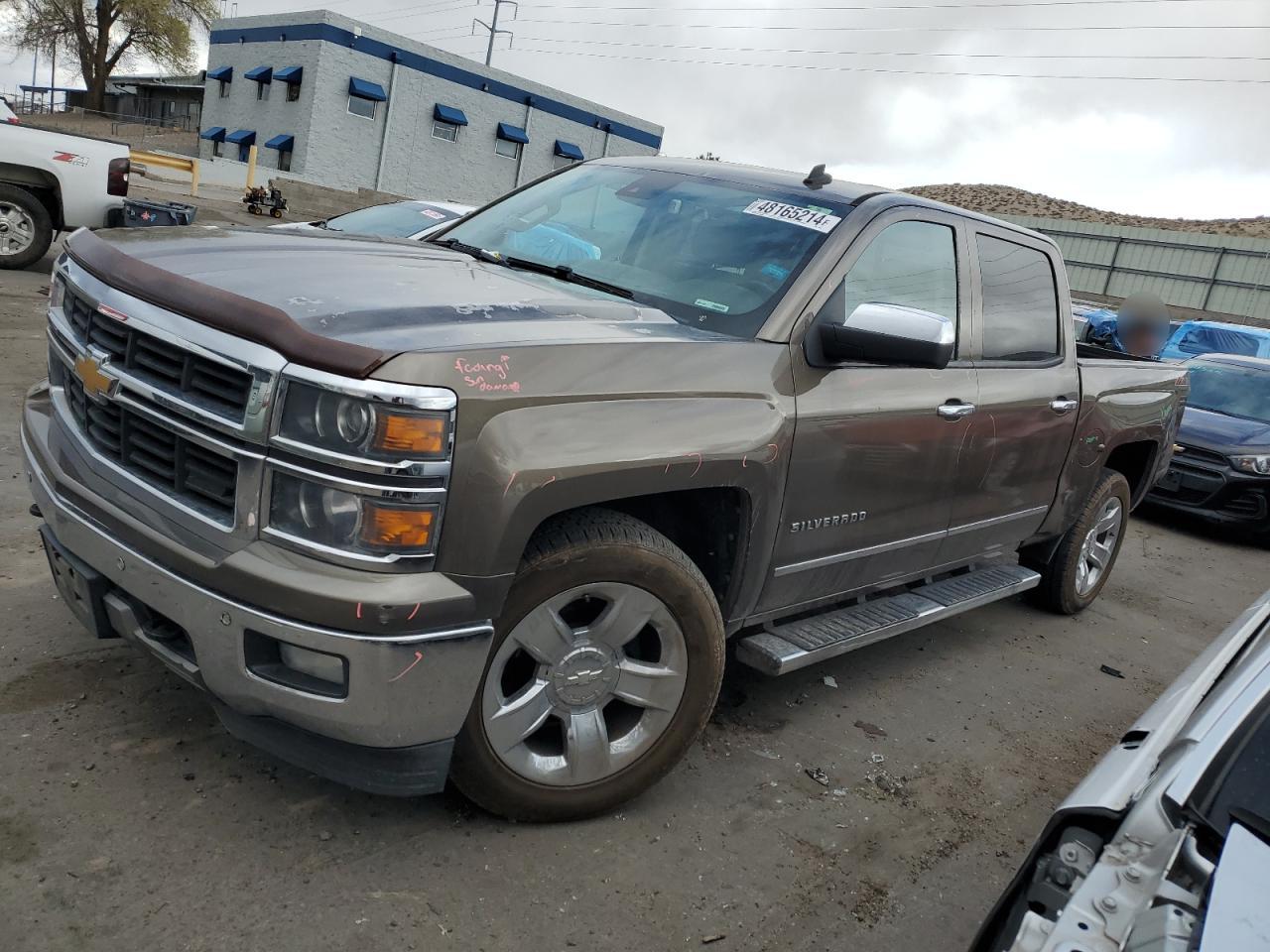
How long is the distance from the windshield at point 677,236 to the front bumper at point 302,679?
1.39m

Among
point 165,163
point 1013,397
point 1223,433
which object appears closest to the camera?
point 1013,397

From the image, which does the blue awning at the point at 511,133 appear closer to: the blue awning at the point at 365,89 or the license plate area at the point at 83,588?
the blue awning at the point at 365,89

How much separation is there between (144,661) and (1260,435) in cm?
872

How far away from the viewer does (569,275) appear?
342cm

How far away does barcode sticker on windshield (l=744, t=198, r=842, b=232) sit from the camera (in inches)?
134

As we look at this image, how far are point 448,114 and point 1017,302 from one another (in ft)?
111

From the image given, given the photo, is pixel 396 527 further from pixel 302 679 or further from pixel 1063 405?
pixel 1063 405

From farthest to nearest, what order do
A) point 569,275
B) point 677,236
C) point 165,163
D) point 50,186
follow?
point 165,163, point 50,186, point 677,236, point 569,275

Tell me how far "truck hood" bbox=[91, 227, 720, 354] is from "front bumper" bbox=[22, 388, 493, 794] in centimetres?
60

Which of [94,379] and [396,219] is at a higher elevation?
[396,219]

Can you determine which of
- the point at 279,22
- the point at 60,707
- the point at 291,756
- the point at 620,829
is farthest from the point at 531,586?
the point at 279,22

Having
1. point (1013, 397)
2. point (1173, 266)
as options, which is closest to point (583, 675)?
point (1013, 397)

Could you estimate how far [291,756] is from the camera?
2.40m

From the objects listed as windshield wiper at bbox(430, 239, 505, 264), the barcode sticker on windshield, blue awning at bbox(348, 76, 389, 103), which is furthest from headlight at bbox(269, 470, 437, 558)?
blue awning at bbox(348, 76, 389, 103)
